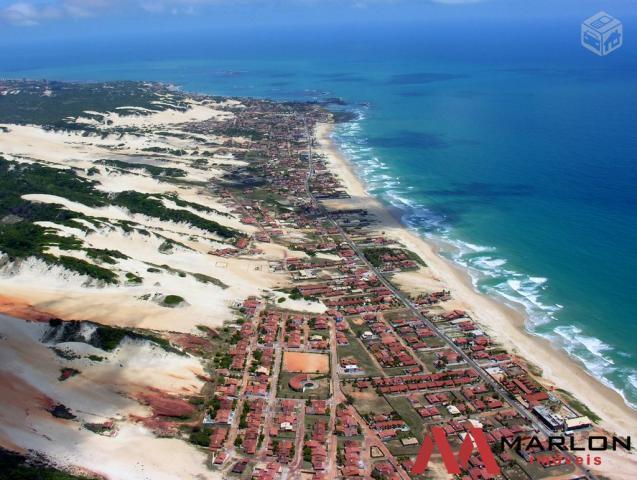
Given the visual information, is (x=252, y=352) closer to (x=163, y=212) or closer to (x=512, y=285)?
(x=512, y=285)

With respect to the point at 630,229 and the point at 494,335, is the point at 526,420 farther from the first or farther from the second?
the point at 630,229

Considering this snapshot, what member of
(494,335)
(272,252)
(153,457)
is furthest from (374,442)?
(272,252)

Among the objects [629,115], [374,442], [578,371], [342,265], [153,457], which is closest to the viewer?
[153,457]

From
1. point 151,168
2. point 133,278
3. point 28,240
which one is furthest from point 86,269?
point 151,168

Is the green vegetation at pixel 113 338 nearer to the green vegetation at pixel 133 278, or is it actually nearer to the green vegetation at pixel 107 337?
the green vegetation at pixel 107 337

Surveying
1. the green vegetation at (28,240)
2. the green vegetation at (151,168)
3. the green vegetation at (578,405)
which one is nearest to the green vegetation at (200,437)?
the green vegetation at (578,405)
